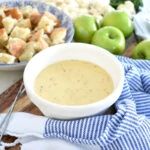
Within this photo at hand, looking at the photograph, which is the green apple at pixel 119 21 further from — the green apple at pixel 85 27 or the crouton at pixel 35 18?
the crouton at pixel 35 18

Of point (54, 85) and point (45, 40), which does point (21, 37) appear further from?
point (54, 85)

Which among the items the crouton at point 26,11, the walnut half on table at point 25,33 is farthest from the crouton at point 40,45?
the crouton at point 26,11

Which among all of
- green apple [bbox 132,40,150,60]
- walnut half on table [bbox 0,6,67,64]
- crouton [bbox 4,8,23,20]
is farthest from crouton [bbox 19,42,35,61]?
green apple [bbox 132,40,150,60]

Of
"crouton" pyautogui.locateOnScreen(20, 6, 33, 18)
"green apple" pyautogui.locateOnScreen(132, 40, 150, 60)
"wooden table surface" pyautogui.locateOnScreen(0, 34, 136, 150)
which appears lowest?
"wooden table surface" pyautogui.locateOnScreen(0, 34, 136, 150)

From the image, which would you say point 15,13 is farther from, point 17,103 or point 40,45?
point 17,103

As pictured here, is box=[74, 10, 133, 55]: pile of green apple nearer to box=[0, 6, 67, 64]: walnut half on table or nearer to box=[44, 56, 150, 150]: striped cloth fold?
box=[0, 6, 67, 64]: walnut half on table
